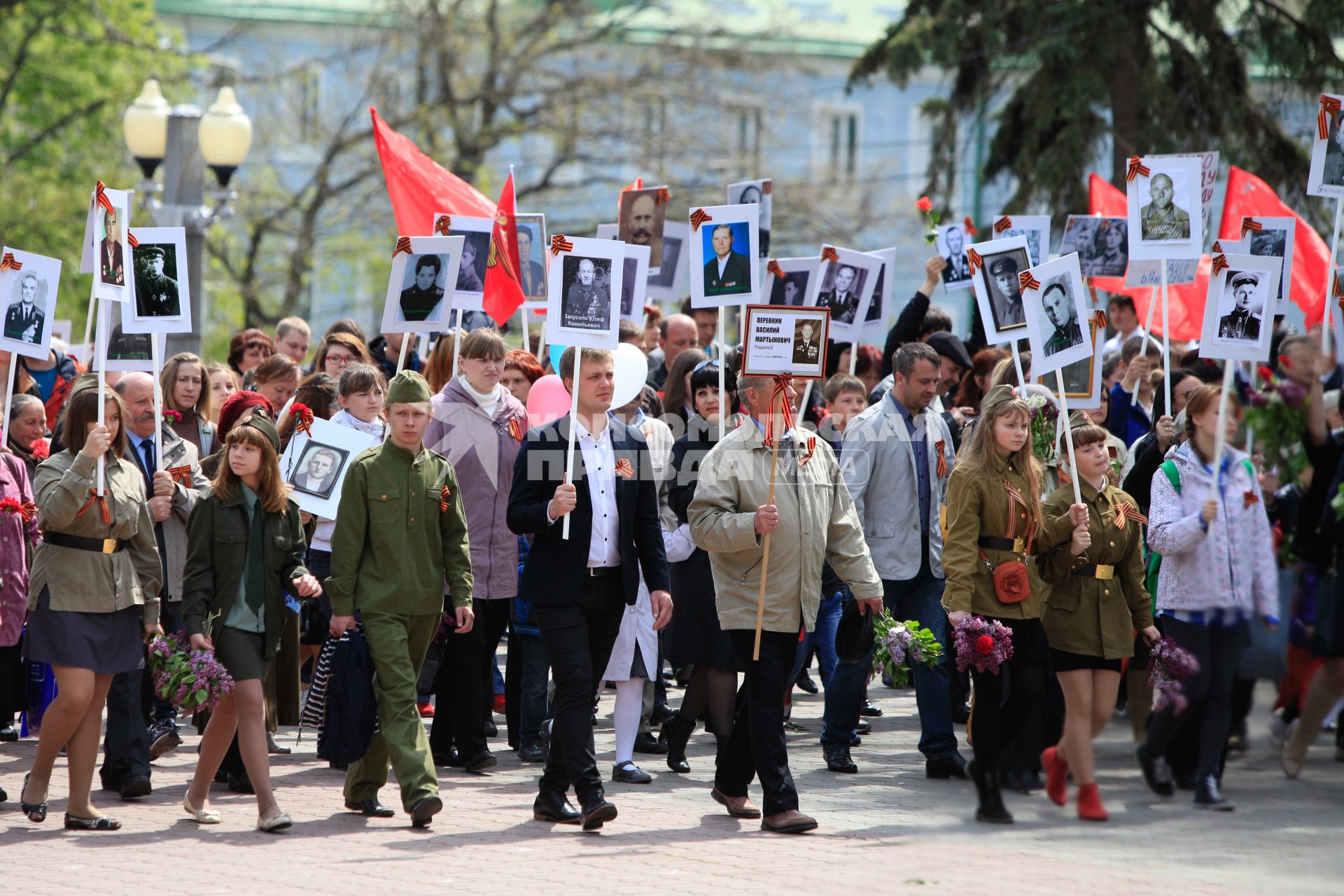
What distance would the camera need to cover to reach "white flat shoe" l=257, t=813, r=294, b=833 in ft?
22.3

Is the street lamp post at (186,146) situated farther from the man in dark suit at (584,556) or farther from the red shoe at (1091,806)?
the red shoe at (1091,806)

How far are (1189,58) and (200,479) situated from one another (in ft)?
51.0

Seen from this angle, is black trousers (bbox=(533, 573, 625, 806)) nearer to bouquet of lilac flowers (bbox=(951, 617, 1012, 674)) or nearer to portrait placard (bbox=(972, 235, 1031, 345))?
bouquet of lilac flowers (bbox=(951, 617, 1012, 674))

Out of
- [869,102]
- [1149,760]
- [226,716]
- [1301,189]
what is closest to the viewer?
[1149,760]

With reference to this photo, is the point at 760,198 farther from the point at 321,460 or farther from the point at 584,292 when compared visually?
the point at 321,460

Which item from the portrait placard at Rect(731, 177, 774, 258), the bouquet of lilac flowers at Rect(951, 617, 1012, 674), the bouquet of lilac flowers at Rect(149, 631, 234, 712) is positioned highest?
the portrait placard at Rect(731, 177, 774, 258)

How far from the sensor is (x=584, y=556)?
274 inches

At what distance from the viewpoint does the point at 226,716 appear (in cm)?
692

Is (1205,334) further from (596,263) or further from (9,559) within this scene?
(9,559)

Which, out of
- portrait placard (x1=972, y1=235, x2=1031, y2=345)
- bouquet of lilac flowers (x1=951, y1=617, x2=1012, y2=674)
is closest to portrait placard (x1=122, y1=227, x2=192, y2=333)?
portrait placard (x1=972, y1=235, x2=1031, y2=345)

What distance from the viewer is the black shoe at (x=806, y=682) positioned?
418 inches

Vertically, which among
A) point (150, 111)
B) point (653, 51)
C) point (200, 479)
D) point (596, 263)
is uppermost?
point (653, 51)

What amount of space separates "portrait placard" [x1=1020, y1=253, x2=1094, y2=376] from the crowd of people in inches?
12.7

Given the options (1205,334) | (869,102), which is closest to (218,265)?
(869,102)
